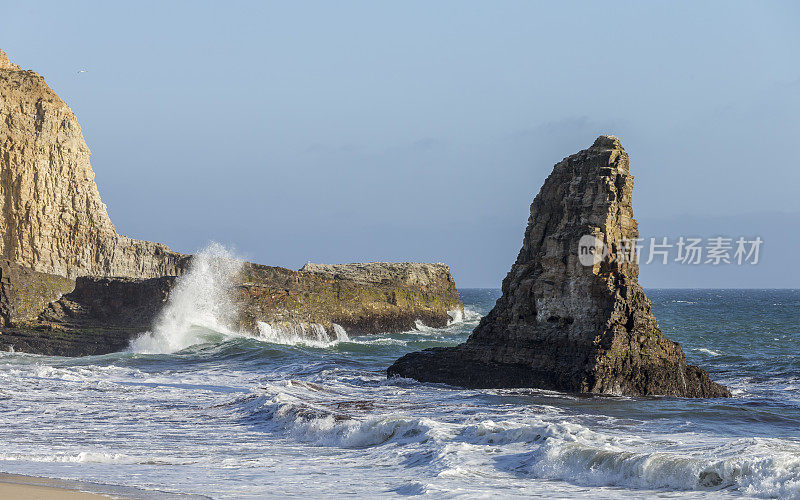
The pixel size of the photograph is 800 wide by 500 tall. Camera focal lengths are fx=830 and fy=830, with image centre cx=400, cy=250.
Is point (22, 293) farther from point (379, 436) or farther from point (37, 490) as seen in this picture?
point (37, 490)

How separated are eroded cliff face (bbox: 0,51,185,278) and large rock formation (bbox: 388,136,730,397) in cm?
2021

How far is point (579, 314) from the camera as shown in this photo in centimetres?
1480

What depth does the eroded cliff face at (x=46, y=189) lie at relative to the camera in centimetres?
3042

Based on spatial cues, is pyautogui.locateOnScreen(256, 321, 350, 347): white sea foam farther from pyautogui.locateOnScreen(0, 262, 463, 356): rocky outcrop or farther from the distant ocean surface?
the distant ocean surface

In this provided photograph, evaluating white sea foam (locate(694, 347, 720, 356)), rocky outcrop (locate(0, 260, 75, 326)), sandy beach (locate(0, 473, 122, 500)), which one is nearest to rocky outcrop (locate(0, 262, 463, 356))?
rocky outcrop (locate(0, 260, 75, 326))

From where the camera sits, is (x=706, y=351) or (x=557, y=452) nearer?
(x=557, y=452)

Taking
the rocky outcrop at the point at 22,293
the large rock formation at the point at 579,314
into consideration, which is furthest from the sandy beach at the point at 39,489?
the rocky outcrop at the point at 22,293

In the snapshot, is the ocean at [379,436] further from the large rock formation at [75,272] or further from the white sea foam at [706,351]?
the large rock formation at [75,272]

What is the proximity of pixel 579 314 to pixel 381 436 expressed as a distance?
5056 mm

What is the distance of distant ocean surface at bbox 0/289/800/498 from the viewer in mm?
8539

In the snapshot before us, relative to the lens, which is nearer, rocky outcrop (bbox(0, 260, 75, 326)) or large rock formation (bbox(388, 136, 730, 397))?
large rock formation (bbox(388, 136, 730, 397))

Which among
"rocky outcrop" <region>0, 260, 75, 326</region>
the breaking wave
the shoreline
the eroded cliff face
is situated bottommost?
the shoreline

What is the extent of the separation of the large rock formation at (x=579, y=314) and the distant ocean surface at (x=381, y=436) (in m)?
0.56

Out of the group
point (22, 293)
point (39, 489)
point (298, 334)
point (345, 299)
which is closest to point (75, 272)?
point (22, 293)
